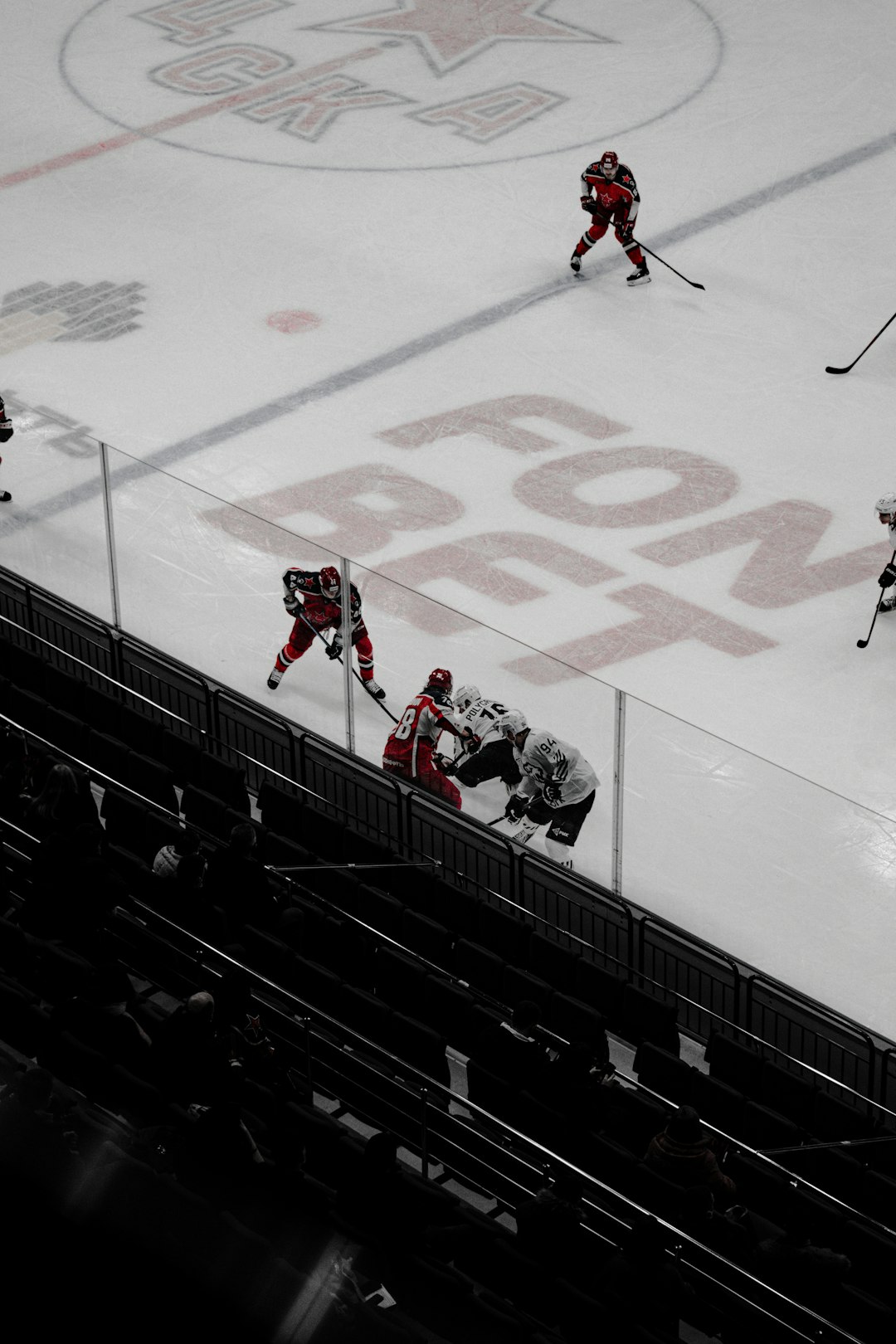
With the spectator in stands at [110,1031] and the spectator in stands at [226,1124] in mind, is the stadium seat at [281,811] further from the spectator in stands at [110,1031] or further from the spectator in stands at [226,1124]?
the spectator in stands at [226,1124]

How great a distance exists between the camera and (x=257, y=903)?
232 inches

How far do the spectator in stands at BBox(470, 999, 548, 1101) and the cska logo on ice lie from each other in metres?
11.7

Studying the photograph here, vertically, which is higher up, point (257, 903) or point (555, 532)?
point (555, 532)

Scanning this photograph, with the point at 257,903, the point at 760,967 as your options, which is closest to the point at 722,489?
the point at 760,967

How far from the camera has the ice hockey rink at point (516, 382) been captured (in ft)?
22.1

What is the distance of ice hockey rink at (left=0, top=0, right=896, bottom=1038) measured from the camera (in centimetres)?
675

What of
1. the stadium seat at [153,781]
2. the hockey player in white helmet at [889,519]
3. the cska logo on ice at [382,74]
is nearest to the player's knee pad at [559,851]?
the stadium seat at [153,781]

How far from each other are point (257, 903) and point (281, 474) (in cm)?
572

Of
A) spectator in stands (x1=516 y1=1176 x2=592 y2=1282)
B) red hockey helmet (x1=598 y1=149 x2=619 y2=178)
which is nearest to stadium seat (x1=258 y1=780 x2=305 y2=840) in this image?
spectator in stands (x1=516 y1=1176 x2=592 y2=1282)

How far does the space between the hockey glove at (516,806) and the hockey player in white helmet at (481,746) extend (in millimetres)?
40

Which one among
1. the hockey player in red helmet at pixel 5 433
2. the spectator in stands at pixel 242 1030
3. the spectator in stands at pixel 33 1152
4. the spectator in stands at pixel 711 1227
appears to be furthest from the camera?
the hockey player in red helmet at pixel 5 433

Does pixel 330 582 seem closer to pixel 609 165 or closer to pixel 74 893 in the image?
pixel 74 893

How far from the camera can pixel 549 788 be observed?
21.9 feet

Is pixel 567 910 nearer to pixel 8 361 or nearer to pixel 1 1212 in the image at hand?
pixel 1 1212
